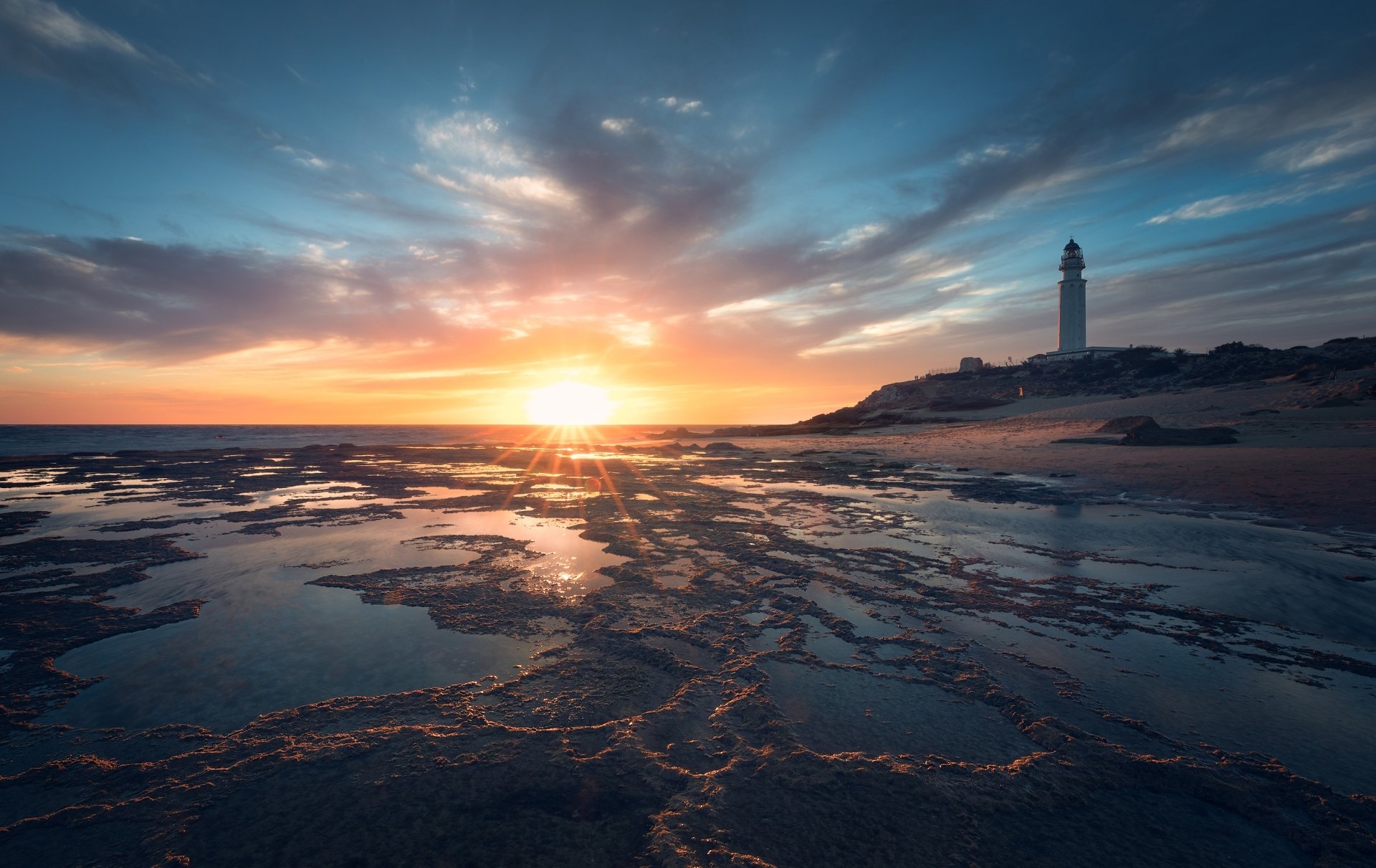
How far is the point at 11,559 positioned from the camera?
7.59m

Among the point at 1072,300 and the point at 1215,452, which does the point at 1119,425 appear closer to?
the point at 1215,452

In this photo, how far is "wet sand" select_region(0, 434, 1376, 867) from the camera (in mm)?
2637

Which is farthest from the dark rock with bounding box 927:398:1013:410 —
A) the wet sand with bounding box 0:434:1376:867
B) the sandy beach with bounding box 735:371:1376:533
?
the wet sand with bounding box 0:434:1376:867

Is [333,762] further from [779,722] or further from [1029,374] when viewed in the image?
[1029,374]

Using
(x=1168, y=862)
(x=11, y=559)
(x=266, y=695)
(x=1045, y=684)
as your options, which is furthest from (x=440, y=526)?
(x=1168, y=862)

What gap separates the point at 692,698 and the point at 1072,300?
83.1 m

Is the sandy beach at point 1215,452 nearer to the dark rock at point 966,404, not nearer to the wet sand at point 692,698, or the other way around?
the wet sand at point 692,698

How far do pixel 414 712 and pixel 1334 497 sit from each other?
16.5 meters

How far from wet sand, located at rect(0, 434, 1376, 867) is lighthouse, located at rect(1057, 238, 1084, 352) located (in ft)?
236

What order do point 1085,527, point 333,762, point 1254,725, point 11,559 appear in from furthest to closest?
point 1085,527, point 11,559, point 1254,725, point 333,762

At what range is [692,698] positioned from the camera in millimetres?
3938

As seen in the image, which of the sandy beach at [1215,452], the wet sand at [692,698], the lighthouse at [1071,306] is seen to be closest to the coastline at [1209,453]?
the sandy beach at [1215,452]

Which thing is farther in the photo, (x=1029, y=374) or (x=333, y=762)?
(x=1029, y=374)

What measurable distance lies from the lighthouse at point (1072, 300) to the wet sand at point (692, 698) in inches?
2826
